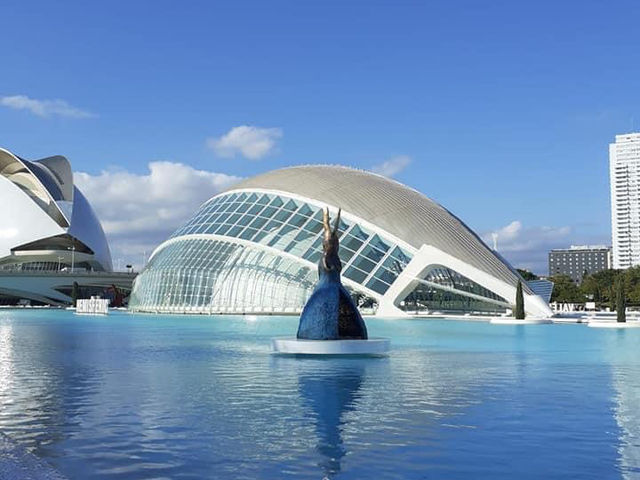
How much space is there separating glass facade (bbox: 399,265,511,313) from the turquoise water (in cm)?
2259

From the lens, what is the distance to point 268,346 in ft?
68.5

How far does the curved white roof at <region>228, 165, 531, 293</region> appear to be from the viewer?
135 ft

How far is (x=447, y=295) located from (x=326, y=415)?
3565 cm

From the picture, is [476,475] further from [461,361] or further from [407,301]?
[407,301]

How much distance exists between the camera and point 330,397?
36.7ft

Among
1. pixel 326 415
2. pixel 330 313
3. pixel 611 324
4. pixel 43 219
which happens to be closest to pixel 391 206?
pixel 611 324

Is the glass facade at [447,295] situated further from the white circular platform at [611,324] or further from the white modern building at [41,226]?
the white modern building at [41,226]

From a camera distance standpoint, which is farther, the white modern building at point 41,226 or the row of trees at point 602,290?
the white modern building at point 41,226

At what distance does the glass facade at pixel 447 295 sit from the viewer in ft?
134

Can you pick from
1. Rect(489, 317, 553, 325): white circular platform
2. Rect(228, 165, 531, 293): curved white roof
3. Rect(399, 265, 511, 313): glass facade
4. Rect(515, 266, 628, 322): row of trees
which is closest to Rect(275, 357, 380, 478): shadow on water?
Rect(489, 317, 553, 325): white circular platform

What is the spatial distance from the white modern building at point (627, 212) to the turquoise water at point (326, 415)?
186 m

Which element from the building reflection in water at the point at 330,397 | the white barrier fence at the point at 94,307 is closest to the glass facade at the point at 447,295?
the white barrier fence at the point at 94,307

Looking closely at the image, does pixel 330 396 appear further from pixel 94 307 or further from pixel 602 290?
pixel 602 290

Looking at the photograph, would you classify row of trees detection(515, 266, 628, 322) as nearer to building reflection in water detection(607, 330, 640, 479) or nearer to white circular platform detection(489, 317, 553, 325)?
white circular platform detection(489, 317, 553, 325)
